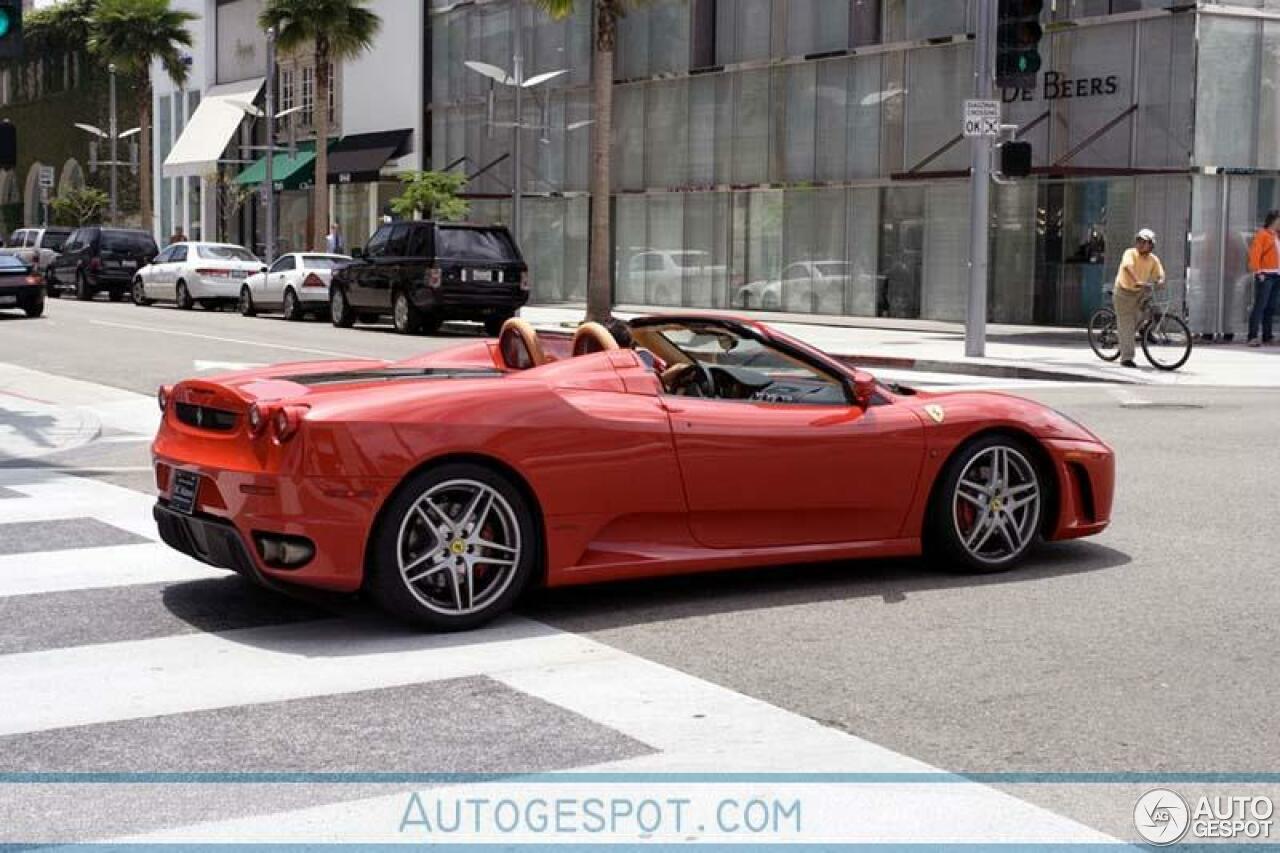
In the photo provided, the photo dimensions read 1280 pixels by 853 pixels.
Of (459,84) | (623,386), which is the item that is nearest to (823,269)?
(459,84)

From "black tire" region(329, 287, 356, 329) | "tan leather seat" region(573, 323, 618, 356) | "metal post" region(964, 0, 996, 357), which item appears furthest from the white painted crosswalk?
"black tire" region(329, 287, 356, 329)

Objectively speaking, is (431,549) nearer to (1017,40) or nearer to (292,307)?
(1017,40)

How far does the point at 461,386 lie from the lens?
676 centimetres

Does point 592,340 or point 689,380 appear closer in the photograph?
point 592,340

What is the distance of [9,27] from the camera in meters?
13.2

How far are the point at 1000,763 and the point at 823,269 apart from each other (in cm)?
3013

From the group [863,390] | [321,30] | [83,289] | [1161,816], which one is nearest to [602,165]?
[83,289]

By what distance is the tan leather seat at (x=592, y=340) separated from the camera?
7289 mm

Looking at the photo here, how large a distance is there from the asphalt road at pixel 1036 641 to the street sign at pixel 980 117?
38.4ft

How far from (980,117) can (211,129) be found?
150 ft

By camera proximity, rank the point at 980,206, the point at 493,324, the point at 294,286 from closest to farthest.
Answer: the point at 980,206 < the point at 493,324 < the point at 294,286

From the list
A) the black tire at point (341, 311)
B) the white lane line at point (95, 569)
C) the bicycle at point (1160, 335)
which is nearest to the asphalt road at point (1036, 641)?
the white lane line at point (95, 569)

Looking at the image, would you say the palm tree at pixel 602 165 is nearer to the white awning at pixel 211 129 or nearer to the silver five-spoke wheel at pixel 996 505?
the silver five-spoke wheel at pixel 996 505

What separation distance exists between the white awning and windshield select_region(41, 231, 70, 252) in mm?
11168
